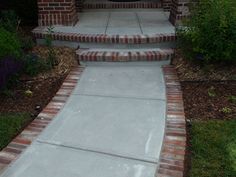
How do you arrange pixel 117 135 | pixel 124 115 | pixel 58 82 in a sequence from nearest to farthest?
pixel 117 135 → pixel 124 115 → pixel 58 82

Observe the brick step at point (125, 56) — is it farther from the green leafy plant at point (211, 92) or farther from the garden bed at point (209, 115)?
the green leafy plant at point (211, 92)

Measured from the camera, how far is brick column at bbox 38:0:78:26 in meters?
6.26

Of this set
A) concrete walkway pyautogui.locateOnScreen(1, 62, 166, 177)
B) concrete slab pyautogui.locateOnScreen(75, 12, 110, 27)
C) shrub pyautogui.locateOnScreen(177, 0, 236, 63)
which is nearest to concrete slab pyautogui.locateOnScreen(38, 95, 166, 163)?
concrete walkway pyautogui.locateOnScreen(1, 62, 166, 177)

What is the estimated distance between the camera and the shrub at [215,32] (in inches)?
173

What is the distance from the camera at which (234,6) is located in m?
4.52

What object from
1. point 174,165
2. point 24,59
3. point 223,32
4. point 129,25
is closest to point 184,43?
point 223,32

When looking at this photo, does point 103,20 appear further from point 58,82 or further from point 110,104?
point 110,104

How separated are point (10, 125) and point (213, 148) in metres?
1.95

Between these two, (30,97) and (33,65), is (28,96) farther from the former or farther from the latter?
(33,65)

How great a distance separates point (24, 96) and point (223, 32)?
2.47 meters

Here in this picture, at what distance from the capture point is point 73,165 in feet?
9.77

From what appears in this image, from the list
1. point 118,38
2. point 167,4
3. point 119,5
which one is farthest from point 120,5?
point 118,38

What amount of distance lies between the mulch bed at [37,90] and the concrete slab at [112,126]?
0.37 meters

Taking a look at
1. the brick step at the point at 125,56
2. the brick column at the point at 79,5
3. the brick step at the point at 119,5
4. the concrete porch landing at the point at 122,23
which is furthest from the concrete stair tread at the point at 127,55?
the brick step at the point at 119,5
